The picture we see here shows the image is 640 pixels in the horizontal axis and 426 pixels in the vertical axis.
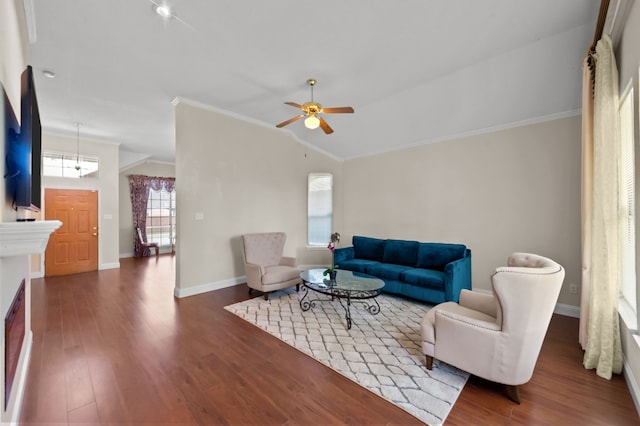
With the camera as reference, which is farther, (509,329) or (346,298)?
(346,298)

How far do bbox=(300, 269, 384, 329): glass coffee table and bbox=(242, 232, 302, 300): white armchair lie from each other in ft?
1.31

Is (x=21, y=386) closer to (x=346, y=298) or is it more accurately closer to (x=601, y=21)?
(x=346, y=298)

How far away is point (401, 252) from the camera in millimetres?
4625

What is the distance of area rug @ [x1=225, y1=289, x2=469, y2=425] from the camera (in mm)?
1945

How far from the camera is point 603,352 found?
220cm

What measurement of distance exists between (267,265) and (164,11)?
3629 mm

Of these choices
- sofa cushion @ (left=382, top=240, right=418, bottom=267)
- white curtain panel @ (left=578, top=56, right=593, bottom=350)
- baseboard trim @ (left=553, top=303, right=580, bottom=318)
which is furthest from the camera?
sofa cushion @ (left=382, top=240, right=418, bottom=267)

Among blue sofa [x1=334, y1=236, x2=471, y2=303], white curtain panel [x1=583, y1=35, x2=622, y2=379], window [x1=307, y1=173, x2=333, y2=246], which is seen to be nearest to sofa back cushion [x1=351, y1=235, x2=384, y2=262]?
blue sofa [x1=334, y1=236, x2=471, y2=303]

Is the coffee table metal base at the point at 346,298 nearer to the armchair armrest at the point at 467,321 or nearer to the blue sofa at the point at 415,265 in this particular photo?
the blue sofa at the point at 415,265

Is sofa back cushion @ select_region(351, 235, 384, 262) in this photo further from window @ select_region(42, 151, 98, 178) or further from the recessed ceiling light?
window @ select_region(42, 151, 98, 178)

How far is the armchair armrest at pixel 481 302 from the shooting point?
7.91 ft

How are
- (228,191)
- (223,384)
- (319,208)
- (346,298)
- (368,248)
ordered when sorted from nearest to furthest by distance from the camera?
(223,384) < (346,298) < (228,191) < (368,248) < (319,208)

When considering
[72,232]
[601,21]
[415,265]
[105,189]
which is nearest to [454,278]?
[415,265]

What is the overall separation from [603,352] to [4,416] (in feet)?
14.0
